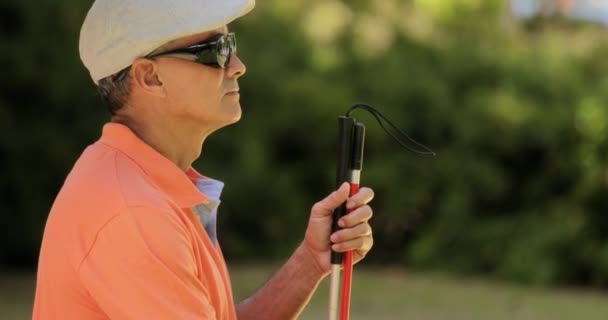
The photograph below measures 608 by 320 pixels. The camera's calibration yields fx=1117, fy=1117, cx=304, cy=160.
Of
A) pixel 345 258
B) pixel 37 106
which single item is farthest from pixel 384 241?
pixel 345 258

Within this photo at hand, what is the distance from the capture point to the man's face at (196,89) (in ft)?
6.50

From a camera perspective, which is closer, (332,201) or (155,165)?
(155,165)

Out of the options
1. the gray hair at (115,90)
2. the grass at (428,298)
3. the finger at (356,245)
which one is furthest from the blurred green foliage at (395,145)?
the finger at (356,245)

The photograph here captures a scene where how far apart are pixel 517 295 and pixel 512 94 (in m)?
1.69

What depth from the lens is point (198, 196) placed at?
1.97 metres

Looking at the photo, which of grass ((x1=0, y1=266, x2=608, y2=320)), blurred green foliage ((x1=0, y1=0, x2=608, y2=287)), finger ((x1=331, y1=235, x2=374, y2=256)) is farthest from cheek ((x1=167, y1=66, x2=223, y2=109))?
blurred green foliage ((x1=0, y1=0, x2=608, y2=287))

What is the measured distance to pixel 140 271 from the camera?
66.5 inches

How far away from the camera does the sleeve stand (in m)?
1.69

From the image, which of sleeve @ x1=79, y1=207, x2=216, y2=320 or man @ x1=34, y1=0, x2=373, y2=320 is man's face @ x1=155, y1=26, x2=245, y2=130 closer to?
man @ x1=34, y1=0, x2=373, y2=320

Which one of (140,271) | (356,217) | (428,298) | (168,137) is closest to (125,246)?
(140,271)

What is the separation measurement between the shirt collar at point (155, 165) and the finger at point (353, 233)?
287 mm

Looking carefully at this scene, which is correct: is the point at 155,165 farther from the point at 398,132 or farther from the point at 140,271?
A: the point at 398,132

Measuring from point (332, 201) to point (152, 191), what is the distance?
425 millimetres

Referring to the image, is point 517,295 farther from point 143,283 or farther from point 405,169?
point 143,283
